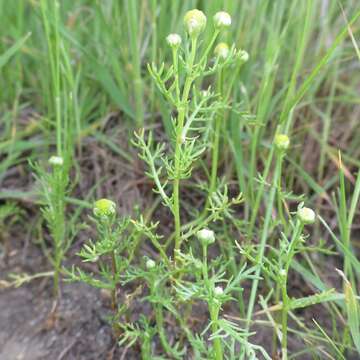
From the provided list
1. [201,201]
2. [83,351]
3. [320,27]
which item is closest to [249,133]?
[201,201]

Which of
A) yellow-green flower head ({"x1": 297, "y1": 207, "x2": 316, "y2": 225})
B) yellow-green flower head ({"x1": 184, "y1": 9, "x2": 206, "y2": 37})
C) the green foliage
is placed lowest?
the green foliage

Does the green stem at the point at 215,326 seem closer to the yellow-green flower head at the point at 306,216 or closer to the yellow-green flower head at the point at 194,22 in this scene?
the yellow-green flower head at the point at 306,216

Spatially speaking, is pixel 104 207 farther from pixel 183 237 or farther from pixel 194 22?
pixel 194 22

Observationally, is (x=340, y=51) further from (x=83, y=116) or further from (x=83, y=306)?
(x=83, y=306)

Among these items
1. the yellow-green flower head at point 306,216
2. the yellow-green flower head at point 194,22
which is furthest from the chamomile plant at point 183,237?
the yellow-green flower head at point 306,216

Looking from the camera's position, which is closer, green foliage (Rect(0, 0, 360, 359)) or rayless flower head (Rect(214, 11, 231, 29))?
rayless flower head (Rect(214, 11, 231, 29))

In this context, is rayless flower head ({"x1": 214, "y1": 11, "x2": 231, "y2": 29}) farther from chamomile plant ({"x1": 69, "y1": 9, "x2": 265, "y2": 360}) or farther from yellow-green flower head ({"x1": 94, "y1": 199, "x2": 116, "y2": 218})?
yellow-green flower head ({"x1": 94, "y1": 199, "x2": 116, "y2": 218})

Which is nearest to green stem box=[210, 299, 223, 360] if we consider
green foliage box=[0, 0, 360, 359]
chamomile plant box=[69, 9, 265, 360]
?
chamomile plant box=[69, 9, 265, 360]

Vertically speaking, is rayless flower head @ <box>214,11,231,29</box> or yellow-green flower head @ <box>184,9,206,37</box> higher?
yellow-green flower head @ <box>184,9,206,37</box>

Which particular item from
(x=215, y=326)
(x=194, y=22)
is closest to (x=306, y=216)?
(x=215, y=326)

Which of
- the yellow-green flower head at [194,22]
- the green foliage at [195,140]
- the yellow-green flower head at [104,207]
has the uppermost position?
the yellow-green flower head at [194,22]

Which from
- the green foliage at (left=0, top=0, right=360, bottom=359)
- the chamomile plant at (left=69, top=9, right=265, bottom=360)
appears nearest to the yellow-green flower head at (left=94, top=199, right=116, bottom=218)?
the chamomile plant at (left=69, top=9, right=265, bottom=360)
